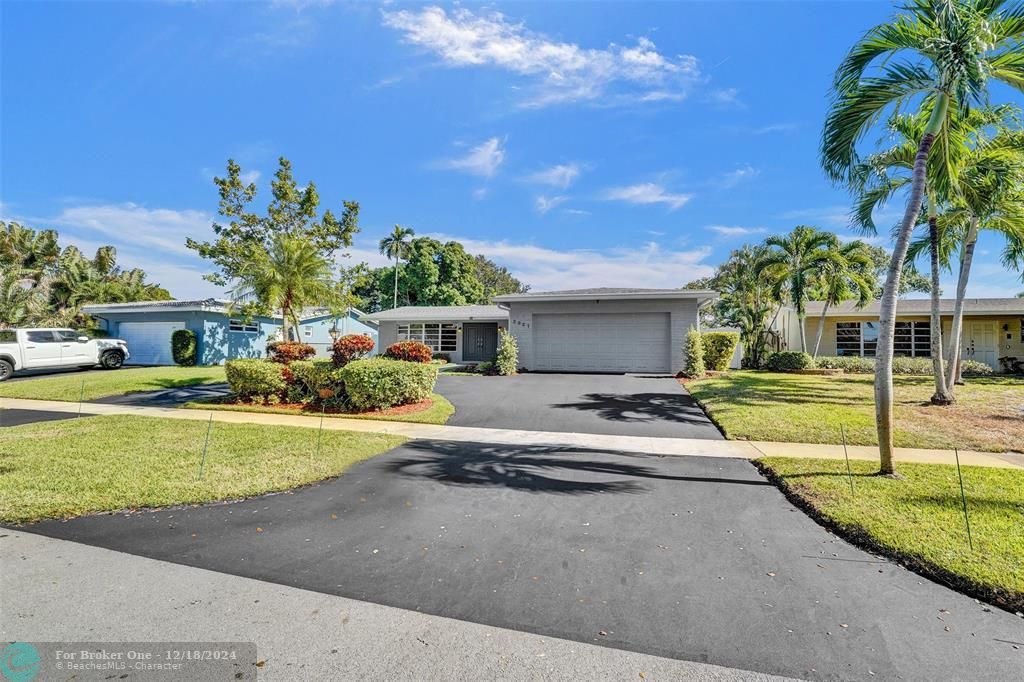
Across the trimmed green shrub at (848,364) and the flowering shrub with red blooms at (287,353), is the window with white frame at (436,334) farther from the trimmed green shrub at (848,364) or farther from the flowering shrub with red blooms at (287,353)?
the trimmed green shrub at (848,364)

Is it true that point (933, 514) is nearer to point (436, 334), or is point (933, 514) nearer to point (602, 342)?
point (602, 342)

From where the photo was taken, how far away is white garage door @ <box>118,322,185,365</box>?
22.3 metres

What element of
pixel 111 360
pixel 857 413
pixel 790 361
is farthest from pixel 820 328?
pixel 111 360

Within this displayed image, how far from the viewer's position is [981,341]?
21516 millimetres

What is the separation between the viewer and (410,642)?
9.04ft

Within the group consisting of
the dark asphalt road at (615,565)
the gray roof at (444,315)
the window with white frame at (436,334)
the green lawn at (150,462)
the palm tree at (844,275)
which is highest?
the palm tree at (844,275)

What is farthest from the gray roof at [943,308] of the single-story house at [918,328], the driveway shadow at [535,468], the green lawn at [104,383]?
the green lawn at [104,383]

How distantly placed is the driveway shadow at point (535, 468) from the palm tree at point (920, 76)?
8.87 ft

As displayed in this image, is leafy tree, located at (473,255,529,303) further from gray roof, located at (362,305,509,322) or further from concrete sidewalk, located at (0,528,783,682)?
concrete sidewalk, located at (0,528,783,682)

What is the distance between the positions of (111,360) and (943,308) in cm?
3925

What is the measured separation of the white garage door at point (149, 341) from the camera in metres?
22.3

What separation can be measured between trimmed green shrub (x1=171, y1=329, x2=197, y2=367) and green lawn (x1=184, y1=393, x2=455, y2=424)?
1060cm

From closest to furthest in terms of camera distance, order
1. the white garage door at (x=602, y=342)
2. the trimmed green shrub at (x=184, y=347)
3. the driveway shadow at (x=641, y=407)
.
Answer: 1. the driveway shadow at (x=641, y=407)
2. the white garage door at (x=602, y=342)
3. the trimmed green shrub at (x=184, y=347)

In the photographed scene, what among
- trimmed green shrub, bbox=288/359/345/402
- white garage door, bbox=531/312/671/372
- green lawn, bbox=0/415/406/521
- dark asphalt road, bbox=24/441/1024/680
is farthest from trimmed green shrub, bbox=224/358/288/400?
white garage door, bbox=531/312/671/372
